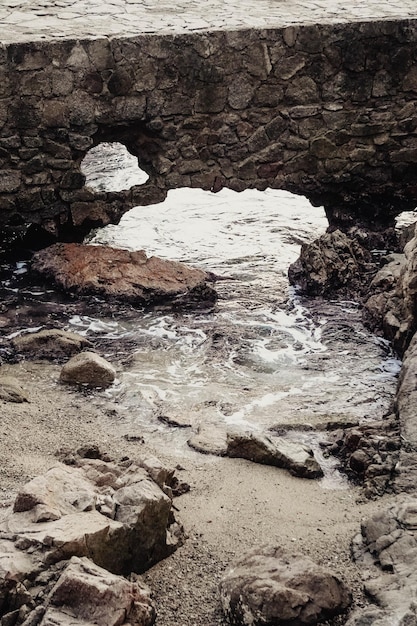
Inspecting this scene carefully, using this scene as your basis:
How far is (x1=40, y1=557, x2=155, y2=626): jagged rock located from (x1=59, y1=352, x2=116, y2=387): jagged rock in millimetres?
2860

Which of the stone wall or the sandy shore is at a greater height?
the stone wall

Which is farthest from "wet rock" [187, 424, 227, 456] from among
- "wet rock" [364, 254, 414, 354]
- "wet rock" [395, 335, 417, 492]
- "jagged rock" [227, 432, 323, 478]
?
"wet rock" [364, 254, 414, 354]

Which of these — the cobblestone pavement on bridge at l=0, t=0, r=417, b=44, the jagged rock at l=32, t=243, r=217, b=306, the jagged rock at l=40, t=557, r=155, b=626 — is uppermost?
the cobblestone pavement on bridge at l=0, t=0, r=417, b=44

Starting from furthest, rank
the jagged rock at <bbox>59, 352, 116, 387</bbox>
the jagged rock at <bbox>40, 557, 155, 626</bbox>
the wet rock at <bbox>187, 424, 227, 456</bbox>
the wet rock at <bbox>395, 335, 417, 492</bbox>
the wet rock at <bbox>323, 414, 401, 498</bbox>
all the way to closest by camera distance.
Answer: the jagged rock at <bbox>59, 352, 116, 387</bbox>, the wet rock at <bbox>187, 424, 227, 456</bbox>, the wet rock at <bbox>323, 414, 401, 498</bbox>, the wet rock at <bbox>395, 335, 417, 492</bbox>, the jagged rock at <bbox>40, 557, 155, 626</bbox>

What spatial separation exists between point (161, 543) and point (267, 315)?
385 centimetres

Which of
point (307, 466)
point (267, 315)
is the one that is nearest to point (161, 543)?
point (307, 466)

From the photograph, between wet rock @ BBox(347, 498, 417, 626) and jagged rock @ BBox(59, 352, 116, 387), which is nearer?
wet rock @ BBox(347, 498, 417, 626)

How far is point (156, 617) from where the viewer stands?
327 cm

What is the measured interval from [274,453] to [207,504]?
24.2 inches

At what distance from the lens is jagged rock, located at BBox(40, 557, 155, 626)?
291 centimetres

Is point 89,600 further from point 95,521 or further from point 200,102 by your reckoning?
point 200,102

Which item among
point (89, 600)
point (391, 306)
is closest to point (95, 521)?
point (89, 600)

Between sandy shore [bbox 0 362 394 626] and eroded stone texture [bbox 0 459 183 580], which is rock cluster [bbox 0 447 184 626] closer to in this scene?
eroded stone texture [bbox 0 459 183 580]

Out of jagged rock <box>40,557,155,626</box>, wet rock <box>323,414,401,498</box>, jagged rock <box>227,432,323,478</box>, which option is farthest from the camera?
jagged rock <box>227,432,323,478</box>
